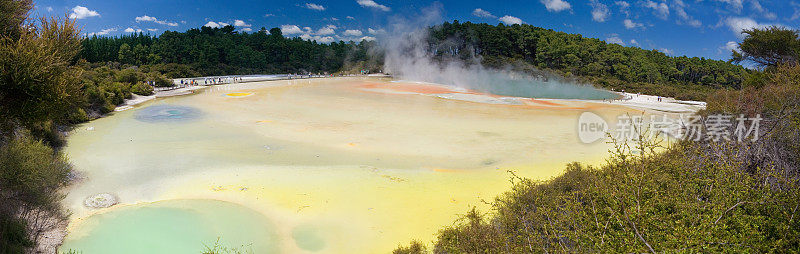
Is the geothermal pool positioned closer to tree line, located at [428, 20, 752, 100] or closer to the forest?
the forest

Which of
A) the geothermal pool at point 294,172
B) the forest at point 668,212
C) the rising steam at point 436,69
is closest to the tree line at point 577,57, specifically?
the rising steam at point 436,69

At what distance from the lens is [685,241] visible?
5039 millimetres

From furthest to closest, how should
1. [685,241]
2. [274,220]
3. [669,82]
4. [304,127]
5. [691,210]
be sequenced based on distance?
[669,82], [304,127], [274,220], [691,210], [685,241]

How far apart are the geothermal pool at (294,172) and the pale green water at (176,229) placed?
1.8 inches

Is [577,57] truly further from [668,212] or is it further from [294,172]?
[668,212]

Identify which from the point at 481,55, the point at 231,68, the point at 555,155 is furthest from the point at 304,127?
the point at 481,55

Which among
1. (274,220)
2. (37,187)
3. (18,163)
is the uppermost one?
(18,163)

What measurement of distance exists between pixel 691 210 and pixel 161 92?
4682cm

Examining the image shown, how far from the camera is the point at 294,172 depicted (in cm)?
1576

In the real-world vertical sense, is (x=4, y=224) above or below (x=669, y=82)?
below

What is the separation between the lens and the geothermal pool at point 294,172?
35.4ft

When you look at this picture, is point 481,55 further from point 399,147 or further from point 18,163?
point 18,163

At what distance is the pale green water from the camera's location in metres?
9.99

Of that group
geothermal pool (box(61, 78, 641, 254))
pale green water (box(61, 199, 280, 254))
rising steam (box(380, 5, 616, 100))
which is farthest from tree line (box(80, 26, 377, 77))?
pale green water (box(61, 199, 280, 254))
